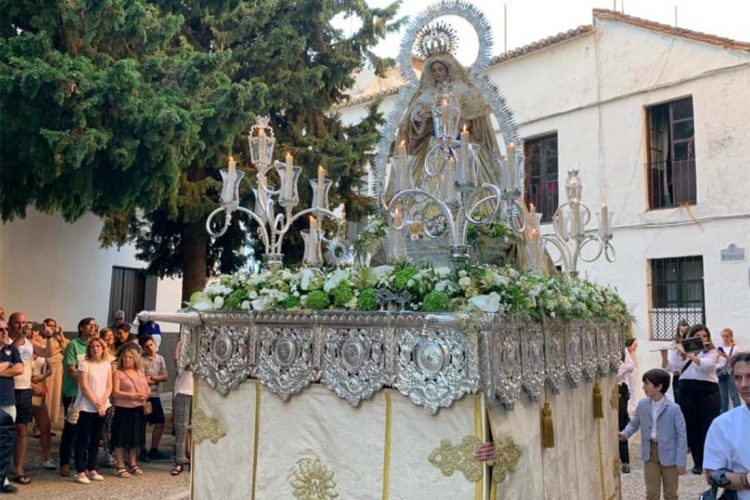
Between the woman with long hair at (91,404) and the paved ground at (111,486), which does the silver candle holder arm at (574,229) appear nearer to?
the paved ground at (111,486)

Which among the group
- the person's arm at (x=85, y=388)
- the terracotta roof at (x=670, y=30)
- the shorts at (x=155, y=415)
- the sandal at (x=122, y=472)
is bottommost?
the sandal at (x=122, y=472)

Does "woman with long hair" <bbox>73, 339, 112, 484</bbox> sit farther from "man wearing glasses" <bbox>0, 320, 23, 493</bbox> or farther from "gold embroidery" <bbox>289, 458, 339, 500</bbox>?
"gold embroidery" <bbox>289, 458, 339, 500</bbox>

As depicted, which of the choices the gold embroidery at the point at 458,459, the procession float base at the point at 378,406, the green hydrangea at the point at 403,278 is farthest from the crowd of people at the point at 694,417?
the green hydrangea at the point at 403,278

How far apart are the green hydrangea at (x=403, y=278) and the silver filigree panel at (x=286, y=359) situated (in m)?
0.70

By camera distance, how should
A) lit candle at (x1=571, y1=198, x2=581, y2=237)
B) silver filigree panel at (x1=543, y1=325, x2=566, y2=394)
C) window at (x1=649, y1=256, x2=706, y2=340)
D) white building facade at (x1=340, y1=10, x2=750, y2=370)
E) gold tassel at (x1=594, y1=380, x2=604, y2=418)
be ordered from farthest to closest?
1. window at (x1=649, y1=256, x2=706, y2=340)
2. white building facade at (x1=340, y1=10, x2=750, y2=370)
3. lit candle at (x1=571, y1=198, x2=581, y2=237)
4. gold tassel at (x1=594, y1=380, x2=604, y2=418)
5. silver filigree panel at (x1=543, y1=325, x2=566, y2=394)

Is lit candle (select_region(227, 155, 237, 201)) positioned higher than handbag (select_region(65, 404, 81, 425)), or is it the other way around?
lit candle (select_region(227, 155, 237, 201))

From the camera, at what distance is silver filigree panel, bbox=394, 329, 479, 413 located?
4.65 metres

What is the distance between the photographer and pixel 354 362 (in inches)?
Answer: 199

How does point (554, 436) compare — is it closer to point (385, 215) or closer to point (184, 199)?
point (385, 215)

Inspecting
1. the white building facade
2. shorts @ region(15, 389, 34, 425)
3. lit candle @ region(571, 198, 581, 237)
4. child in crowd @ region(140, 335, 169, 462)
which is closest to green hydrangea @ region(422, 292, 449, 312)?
lit candle @ region(571, 198, 581, 237)

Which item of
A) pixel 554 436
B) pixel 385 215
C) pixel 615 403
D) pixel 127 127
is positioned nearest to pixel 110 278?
pixel 127 127

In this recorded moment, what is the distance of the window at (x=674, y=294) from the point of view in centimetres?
1411

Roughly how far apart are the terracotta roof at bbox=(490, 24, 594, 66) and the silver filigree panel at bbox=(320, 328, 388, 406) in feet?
39.2

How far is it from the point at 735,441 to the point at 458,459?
63.8 inches
